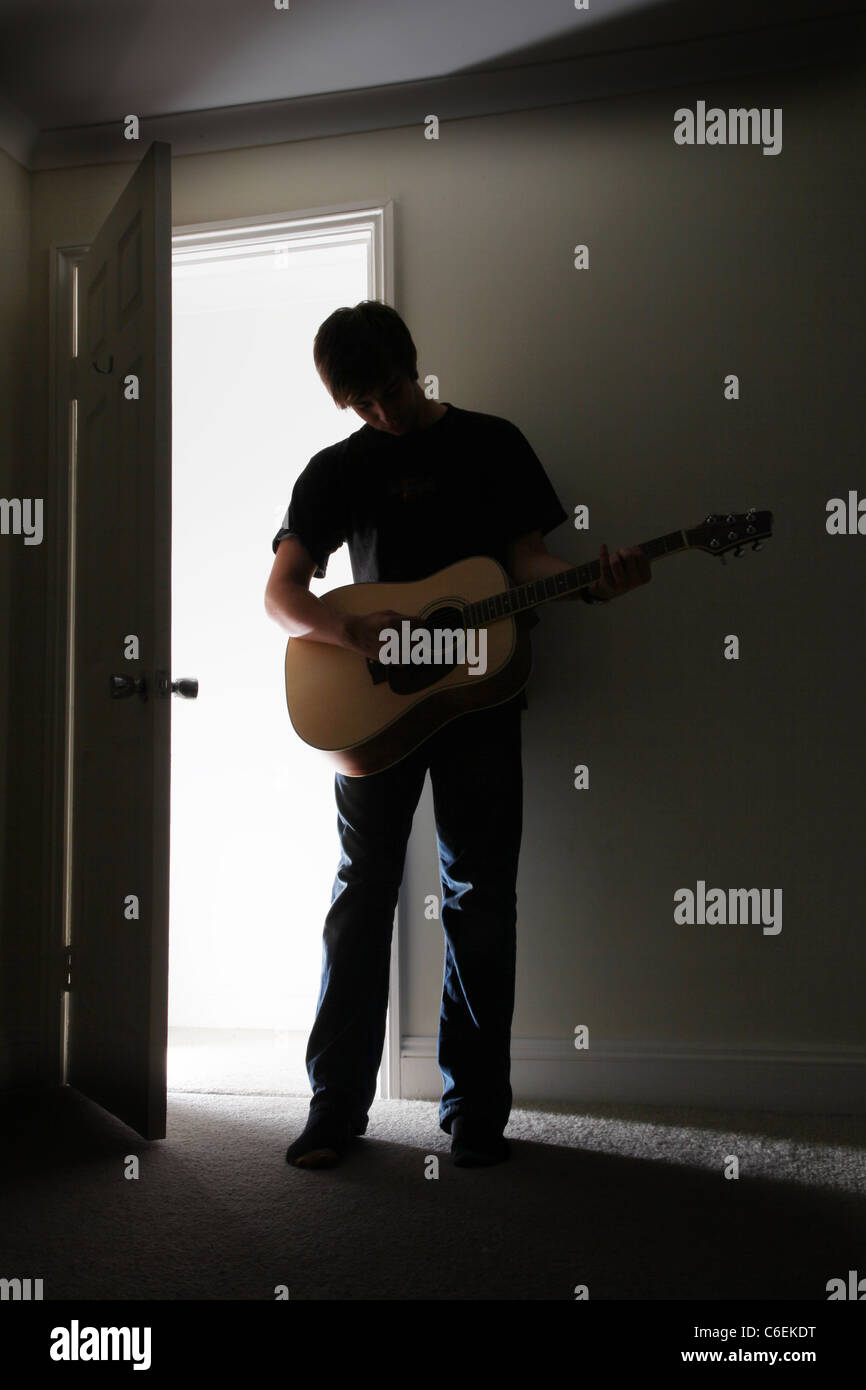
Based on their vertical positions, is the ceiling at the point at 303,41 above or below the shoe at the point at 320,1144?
above

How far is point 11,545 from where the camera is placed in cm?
250

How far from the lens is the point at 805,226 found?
220 cm

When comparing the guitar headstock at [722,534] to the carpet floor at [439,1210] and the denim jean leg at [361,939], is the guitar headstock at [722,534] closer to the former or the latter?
the denim jean leg at [361,939]

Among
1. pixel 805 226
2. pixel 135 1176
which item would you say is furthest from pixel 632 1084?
pixel 805 226

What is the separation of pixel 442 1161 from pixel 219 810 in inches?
62.5

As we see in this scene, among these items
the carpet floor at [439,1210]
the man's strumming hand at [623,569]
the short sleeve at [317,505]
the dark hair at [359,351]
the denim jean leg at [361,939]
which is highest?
the dark hair at [359,351]

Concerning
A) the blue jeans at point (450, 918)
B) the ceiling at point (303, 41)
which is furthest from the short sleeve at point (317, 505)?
the ceiling at point (303, 41)

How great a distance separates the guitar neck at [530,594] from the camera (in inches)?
70.8

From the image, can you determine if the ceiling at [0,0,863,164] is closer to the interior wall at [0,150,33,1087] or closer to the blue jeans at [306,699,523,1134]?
the interior wall at [0,150,33,1087]

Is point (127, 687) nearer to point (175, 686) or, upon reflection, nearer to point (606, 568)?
point (175, 686)

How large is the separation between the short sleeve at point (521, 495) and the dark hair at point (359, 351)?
27 cm

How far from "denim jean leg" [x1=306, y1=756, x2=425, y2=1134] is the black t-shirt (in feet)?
1.35

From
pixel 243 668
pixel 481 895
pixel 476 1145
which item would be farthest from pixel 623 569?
pixel 243 668
